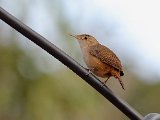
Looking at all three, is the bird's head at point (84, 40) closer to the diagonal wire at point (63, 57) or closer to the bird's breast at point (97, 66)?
the bird's breast at point (97, 66)

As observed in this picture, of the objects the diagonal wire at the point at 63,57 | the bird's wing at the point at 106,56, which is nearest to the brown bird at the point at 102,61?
the bird's wing at the point at 106,56

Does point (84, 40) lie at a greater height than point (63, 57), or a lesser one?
greater

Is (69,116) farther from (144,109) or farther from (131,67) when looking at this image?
(131,67)

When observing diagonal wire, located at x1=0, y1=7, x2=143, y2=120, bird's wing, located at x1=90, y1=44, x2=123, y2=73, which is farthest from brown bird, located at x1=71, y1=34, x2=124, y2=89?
diagonal wire, located at x1=0, y1=7, x2=143, y2=120

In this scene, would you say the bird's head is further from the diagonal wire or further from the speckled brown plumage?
the diagonal wire

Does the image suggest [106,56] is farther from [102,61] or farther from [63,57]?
[63,57]

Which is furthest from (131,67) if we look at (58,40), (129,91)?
(58,40)

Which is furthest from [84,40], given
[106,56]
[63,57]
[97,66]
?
[63,57]
